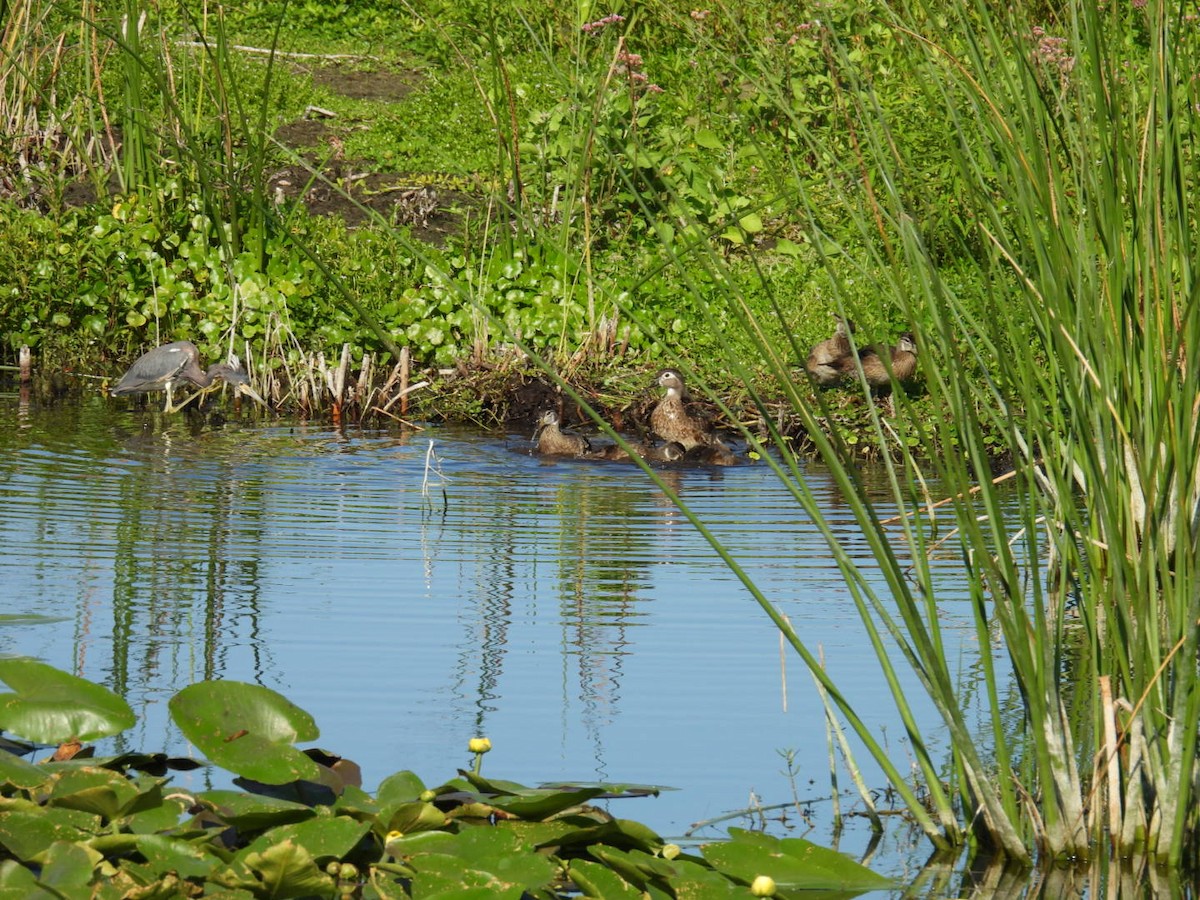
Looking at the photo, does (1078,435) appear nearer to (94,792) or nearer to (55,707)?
(94,792)

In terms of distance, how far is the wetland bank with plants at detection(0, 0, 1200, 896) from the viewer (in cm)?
312

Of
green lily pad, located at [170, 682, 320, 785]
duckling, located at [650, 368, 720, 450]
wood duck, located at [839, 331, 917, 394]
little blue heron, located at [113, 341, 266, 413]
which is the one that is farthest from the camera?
wood duck, located at [839, 331, 917, 394]

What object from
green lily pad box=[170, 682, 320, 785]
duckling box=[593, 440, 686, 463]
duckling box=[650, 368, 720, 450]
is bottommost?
green lily pad box=[170, 682, 320, 785]

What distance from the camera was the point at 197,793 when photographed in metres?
3.30

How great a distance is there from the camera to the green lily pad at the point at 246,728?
332cm

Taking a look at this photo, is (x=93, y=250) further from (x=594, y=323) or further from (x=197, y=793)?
(x=197, y=793)

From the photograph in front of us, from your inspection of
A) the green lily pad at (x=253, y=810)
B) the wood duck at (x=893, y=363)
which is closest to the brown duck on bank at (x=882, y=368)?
the wood duck at (x=893, y=363)

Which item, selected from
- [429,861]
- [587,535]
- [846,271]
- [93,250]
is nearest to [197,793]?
[429,861]

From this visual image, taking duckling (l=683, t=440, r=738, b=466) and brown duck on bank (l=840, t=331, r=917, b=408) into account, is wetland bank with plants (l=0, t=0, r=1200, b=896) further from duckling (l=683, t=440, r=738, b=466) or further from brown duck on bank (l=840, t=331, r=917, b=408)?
duckling (l=683, t=440, r=738, b=466)

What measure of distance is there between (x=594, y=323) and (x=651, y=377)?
56 centimetres

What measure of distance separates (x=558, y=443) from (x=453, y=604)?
354cm

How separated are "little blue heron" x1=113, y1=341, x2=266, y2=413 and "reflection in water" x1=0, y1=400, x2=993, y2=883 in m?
1.12

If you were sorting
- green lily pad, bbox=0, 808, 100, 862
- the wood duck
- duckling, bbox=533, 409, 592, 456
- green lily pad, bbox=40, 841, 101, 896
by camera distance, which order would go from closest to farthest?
green lily pad, bbox=40, 841, 101, 896 < green lily pad, bbox=0, 808, 100, 862 < duckling, bbox=533, 409, 592, 456 < the wood duck


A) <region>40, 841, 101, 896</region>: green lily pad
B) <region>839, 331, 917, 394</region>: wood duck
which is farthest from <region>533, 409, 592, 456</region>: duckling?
<region>40, 841, 101, 896</region>: green lily pad
